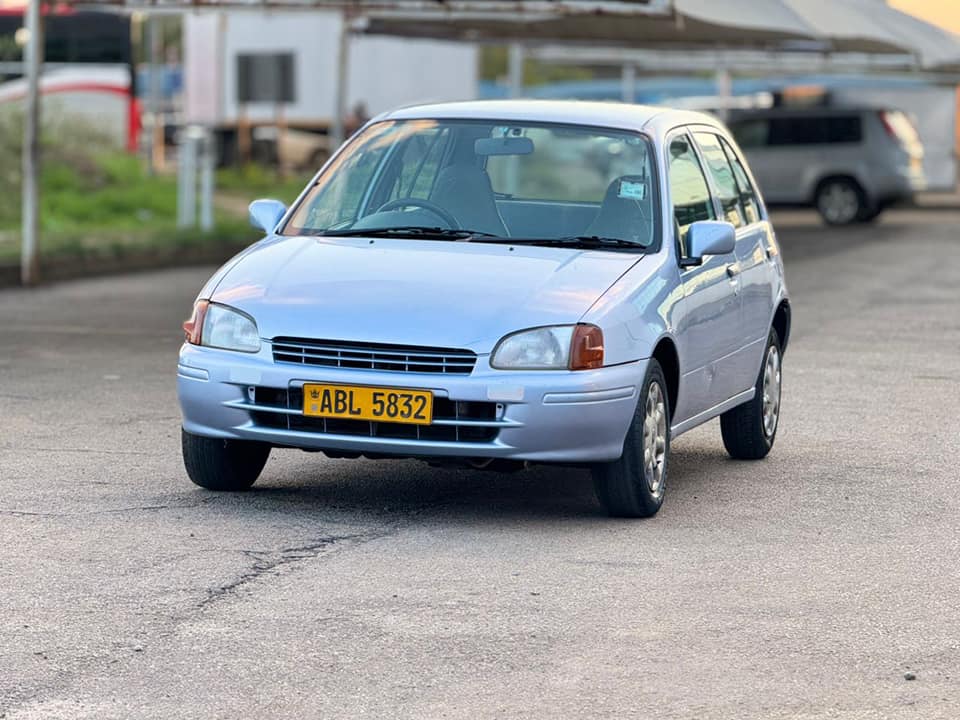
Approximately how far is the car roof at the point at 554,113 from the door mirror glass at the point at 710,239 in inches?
24.7

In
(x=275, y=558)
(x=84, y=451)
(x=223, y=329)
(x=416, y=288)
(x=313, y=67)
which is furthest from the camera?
(x=313, y=67)

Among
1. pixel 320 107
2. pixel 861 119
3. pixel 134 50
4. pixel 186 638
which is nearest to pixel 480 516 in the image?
pixel 186 638

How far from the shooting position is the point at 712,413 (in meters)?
8.87

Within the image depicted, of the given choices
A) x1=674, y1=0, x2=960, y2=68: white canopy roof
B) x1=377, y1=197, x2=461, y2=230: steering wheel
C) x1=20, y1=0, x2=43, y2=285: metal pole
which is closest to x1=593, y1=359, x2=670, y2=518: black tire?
x1=377, y1=197, x2=461, y2=230: steering wheel

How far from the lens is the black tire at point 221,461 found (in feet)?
26.6

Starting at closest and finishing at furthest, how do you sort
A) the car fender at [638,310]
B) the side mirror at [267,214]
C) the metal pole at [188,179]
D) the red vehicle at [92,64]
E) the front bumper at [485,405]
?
the front bumper at [485,405] < the car fender at [638,310] < the side mirror at [267,214] < the metal pole at [188,179] < the red vehicle at [92,64]

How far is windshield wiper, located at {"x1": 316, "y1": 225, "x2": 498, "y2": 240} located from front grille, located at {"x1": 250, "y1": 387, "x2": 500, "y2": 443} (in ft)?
3.48

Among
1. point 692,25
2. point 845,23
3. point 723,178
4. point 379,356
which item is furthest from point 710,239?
point 845,23

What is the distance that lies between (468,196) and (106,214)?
20622mm

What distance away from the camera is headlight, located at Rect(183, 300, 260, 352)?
772 centimetres

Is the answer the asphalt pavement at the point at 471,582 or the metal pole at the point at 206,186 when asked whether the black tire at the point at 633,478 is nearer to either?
the asphalt pavement at the point at 471,582

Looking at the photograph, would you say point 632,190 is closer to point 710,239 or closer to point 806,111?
point 710,239

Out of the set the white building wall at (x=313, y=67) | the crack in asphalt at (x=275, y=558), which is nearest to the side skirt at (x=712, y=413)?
the crack in asphalt at (x=275, y=558)

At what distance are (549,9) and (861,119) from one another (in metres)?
17.7
